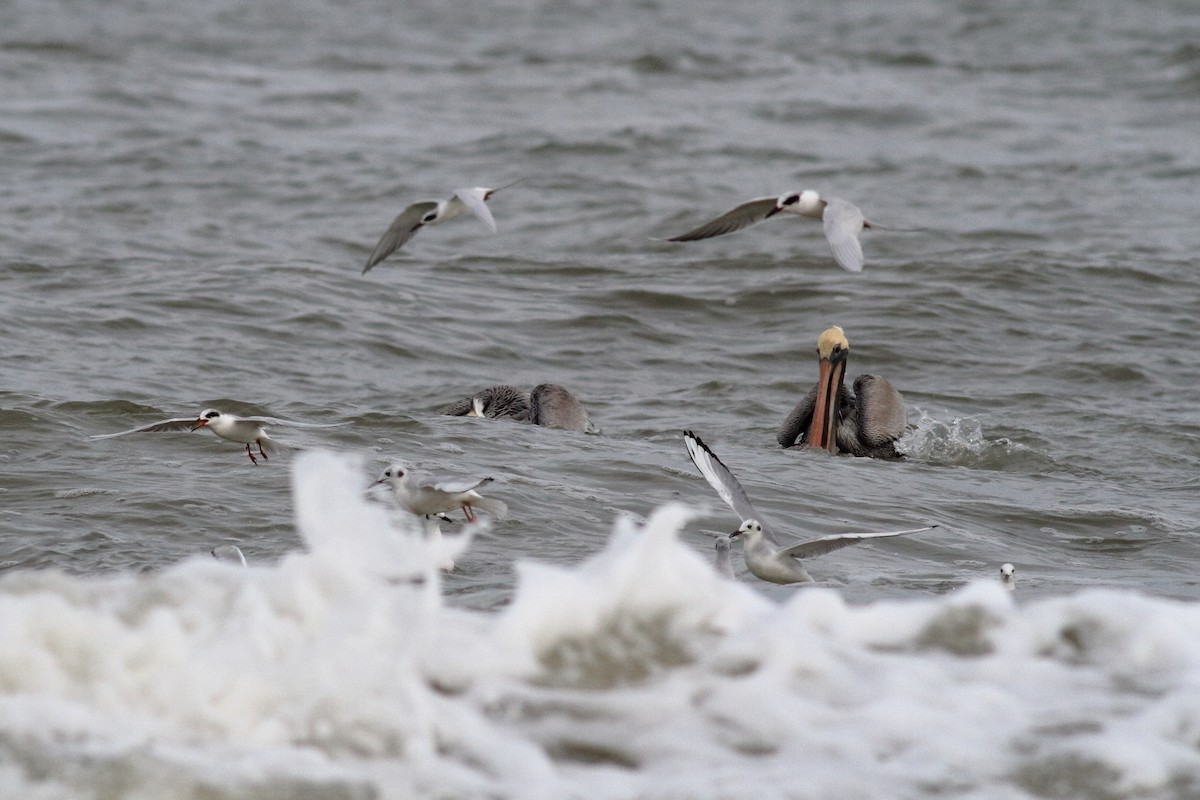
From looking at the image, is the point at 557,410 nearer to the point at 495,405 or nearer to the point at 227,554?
the point at 495,405

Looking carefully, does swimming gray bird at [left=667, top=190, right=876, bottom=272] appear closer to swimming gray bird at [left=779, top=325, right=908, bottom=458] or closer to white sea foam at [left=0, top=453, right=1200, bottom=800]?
→ swimming gray bird at [left=779, top=325, right=908, bottom=458]

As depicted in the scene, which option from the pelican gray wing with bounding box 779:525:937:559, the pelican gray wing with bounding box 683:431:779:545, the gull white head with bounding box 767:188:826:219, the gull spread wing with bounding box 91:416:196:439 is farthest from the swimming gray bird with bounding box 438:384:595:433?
the pelican gray wing with bounding box 779:525:937:559

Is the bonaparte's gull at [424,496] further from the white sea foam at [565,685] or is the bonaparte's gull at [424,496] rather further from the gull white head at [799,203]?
the gull white head at [799,203]

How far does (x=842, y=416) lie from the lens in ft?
37.7

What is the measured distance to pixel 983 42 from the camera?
27875 millimetres

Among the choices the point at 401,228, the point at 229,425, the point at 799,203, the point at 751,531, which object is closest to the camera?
the point at 751,531

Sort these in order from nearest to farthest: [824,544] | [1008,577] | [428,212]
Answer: [824,544] < [1008,577] < [428,212]

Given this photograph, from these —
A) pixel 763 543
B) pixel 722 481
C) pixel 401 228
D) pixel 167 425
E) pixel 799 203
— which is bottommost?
pixel 763 543

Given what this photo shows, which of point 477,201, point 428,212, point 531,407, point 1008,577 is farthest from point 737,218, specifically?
point 1008,577

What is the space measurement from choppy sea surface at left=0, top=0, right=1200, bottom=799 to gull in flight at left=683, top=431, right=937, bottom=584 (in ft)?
1.21

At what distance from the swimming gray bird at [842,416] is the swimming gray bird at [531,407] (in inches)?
56.7

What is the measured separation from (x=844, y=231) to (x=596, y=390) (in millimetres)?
4136

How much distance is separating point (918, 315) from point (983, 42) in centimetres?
1493

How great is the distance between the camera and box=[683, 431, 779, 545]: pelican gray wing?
693 cm
